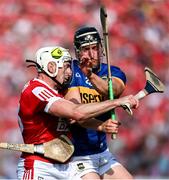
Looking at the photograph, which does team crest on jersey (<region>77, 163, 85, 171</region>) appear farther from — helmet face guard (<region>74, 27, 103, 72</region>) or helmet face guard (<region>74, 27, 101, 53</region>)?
helmet face guard (<region>74, 27, 101, 53</region>)

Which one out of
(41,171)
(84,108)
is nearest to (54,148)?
(41,171)

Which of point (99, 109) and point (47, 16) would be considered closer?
point (99, 109)

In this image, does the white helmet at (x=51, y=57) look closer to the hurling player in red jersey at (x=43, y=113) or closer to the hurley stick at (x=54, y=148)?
the hurling player in red jersey at (x=43, y=113)

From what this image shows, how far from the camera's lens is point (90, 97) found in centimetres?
574

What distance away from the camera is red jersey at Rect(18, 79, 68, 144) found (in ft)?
17.4

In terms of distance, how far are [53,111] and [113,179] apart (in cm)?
88

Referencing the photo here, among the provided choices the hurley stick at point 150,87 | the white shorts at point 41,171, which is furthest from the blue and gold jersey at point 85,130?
the hurley stick at point 150,87

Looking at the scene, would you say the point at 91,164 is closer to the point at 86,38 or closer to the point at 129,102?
the point at 129,102

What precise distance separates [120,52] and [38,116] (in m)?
4.69

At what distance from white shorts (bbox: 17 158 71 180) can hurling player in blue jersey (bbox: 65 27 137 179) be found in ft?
0.45

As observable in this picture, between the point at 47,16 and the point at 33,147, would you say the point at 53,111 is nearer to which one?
the point at 33,147

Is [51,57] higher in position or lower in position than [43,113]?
higher

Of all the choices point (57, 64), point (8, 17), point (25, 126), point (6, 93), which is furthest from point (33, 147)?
point (8, 17)

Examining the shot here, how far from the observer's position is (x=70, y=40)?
32.8 ft
